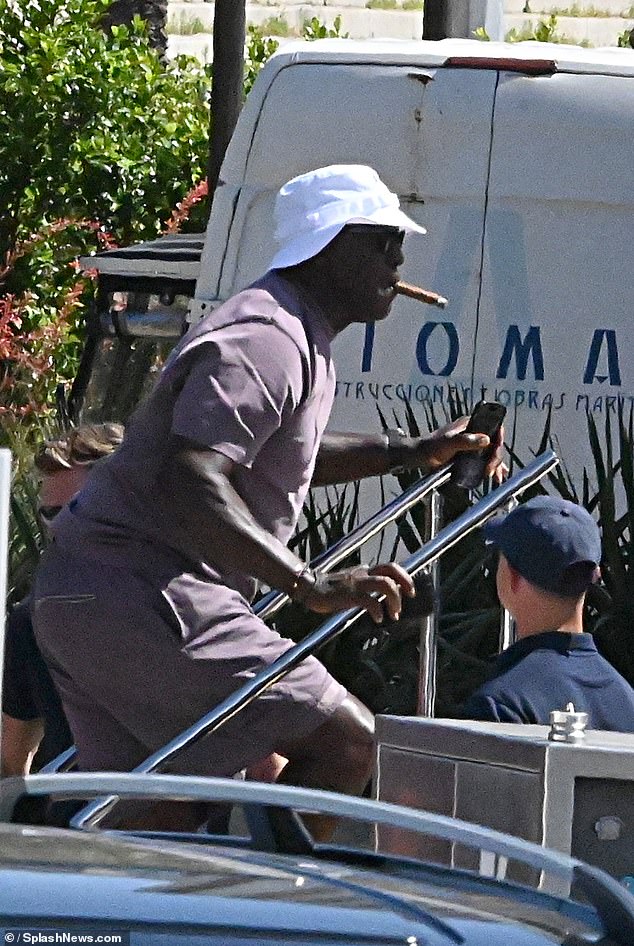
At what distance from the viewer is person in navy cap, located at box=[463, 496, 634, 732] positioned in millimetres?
3738

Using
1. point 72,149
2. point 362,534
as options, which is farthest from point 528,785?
point 72,149

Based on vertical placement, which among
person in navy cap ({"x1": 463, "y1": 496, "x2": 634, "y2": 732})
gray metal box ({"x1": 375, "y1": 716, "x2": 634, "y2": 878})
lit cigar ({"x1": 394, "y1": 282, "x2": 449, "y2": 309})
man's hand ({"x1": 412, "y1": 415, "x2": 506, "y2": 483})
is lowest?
gray metal box ({"x1": 375, "y1": 716, "x2": 634, "y2": 878})

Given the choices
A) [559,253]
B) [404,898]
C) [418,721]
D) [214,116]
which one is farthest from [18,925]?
[214,116]

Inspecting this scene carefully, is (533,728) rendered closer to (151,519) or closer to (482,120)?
(151,519)

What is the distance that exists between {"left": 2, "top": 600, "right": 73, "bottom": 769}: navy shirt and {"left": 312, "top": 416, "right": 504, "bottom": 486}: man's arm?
2.84ft

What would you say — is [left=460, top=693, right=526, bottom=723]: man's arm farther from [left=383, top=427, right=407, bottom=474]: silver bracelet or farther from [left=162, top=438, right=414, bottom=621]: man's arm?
[left=383, top=427, right=407, bottom=474]: silver bracelet

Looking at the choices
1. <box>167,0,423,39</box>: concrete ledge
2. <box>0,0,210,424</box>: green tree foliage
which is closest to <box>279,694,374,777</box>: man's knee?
<box>0,0,210,424</box>: green tree foliage

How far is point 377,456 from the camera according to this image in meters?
4.70

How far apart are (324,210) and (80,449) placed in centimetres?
131

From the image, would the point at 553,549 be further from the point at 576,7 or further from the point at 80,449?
the point at 576,7

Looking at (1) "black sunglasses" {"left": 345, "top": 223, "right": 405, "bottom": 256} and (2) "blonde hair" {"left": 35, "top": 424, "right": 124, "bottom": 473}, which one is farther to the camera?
(2) "blonde hair" {"left": 35, "top": 424, "right": 124, "bottom": 473}

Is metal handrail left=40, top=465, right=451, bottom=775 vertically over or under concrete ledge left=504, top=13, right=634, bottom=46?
under

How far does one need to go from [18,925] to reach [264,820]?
79 cm

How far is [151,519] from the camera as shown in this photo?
403 centimetres
